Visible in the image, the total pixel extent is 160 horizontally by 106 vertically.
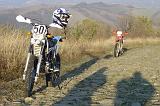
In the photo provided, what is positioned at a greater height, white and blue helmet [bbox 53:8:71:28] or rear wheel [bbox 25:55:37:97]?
white and blue helmet [bbox 53:8:71:28]

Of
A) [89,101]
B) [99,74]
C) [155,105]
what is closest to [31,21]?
[89,101]

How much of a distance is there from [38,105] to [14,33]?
669cm

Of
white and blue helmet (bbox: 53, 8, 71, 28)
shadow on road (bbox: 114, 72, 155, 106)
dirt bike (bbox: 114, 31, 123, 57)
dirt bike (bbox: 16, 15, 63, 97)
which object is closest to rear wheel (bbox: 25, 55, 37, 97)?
dirt bike (bbox: 16, 15, 63, 97)

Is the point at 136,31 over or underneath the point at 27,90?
underneath

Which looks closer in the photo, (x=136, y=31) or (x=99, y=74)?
(x=99, y=74)

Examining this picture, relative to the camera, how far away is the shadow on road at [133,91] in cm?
864

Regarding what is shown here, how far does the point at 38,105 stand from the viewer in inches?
316

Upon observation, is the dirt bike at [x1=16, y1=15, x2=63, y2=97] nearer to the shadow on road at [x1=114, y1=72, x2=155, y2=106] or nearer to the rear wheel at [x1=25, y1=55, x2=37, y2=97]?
the rear wheel at [x1=25, y1=55, x2=37, y2=97]

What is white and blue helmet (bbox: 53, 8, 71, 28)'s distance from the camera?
32.3 feet

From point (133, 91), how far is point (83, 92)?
109 centimetres

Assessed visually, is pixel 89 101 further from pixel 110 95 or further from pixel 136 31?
pixel 136 31

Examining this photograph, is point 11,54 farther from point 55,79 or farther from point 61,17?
point 61,17

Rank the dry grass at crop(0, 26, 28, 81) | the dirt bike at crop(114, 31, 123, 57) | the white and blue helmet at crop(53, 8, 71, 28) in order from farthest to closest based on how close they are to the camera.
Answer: the dirt bike at crop(114, 31, 123, 57), the dry grass at crop(0, 26, 28, 81), the white and blue helmet at crop(53, 8, 71, 28)

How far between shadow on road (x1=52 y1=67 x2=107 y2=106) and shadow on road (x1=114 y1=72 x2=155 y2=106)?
1.65ft
